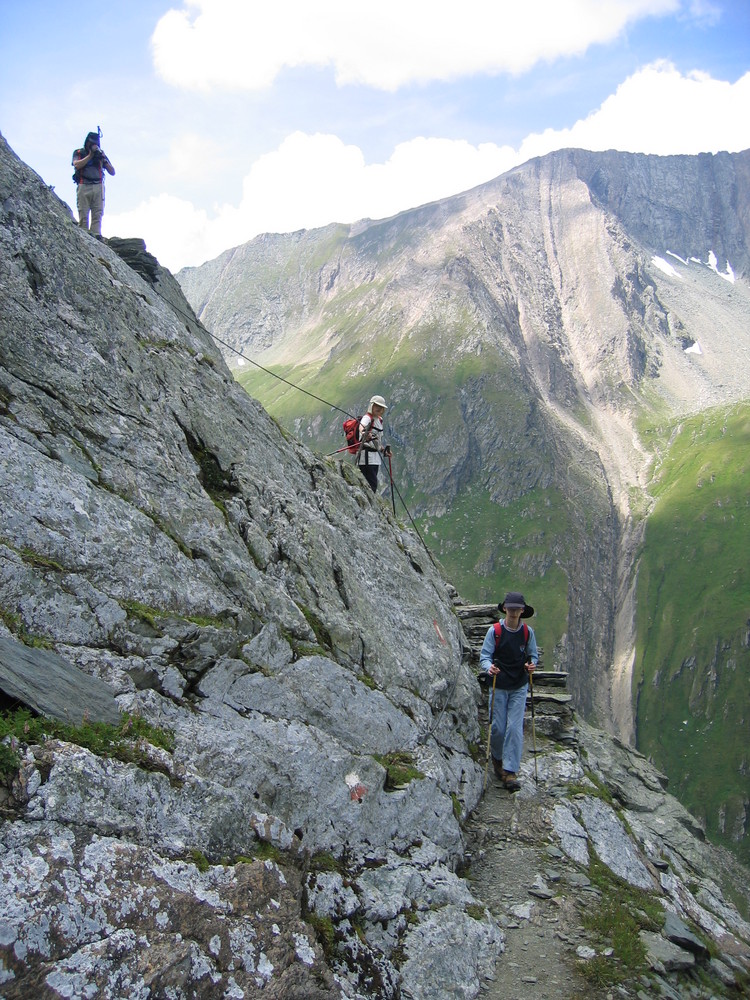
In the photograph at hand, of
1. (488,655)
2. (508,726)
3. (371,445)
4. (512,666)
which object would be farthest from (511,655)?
(371,445)

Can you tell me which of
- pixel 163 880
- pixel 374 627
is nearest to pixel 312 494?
pixel 374 627

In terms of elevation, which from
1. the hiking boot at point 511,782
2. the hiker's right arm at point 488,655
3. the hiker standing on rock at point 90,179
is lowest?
the hiking boot at point 511,782

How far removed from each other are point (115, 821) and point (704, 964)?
11.8m

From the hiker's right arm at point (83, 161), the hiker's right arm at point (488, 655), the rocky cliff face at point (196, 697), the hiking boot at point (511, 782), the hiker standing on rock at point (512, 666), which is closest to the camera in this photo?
the rocky cliff face at point (196, 697)

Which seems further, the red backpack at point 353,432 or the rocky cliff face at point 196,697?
the red backpack at point 353,432

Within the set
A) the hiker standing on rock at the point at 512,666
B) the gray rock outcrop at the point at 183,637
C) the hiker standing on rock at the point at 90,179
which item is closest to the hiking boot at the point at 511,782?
the hiker standing on rock at the point at 512,666

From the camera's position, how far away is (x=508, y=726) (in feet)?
58.4

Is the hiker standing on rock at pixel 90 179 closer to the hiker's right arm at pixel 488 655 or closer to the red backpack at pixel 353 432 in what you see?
the red backpack at pixel 353 432

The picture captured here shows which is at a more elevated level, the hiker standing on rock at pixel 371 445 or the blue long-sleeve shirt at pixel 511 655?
the hiker standing on rock at pixel 371 445

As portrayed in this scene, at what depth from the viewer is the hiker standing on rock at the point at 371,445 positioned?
23547 mm

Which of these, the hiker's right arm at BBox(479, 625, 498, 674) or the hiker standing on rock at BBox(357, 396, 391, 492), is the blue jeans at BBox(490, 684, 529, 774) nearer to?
the hiker's right arm at BBox(479, 625, 498, 674)

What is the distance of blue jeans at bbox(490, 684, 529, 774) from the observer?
57.5 feet

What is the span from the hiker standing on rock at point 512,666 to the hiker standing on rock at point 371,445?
7.66m

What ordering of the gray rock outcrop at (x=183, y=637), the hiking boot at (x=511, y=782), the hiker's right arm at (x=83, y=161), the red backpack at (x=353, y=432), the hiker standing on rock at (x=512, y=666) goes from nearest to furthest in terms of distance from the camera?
the gray rock outcrop at (x=183, y=637) < the hiker standing on rock at (x=512, y=666) < the hiking boot at (x=511, y=782) < the hiker's right arm at (x=83, y=161) < the red backpack at (x=353, y=432)
